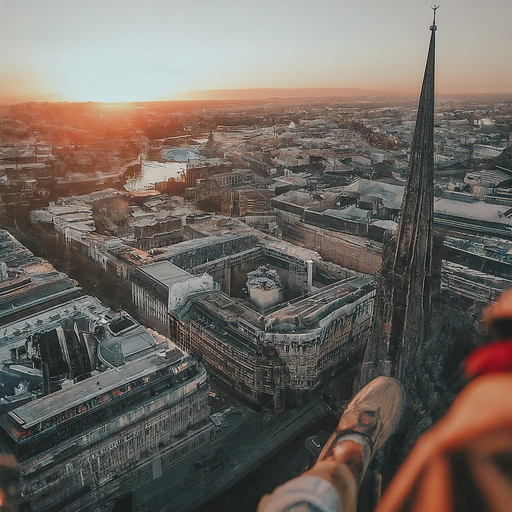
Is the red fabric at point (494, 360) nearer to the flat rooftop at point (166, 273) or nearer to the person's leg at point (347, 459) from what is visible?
the person's leg at point (347, 459)

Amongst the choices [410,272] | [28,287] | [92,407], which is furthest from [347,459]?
[28,287]

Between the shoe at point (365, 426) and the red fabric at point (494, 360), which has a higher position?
the red fabric at point (494, 360)

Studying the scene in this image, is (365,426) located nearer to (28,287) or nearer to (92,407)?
(92,407)

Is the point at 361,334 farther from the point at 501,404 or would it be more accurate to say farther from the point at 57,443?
the point at 501,404

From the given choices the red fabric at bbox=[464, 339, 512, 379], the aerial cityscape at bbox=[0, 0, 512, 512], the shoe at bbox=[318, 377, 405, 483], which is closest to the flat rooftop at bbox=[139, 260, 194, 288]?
the aerial cityscape at bbox=[0, 0, 512, 512]

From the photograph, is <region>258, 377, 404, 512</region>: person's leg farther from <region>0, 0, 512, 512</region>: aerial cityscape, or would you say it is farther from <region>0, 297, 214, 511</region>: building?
<region>0, 297, 214, 511</region>: building

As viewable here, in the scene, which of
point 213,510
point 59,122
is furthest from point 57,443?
point 59,122

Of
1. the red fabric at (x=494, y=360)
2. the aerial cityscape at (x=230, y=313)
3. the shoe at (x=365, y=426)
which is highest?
the red fabric at (x=494, y=360)

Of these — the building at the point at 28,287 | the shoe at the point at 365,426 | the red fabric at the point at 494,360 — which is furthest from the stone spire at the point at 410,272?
the building at the point at 28,287
